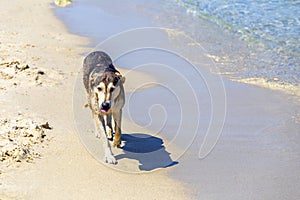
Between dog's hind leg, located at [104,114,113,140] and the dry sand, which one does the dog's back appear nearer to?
dog's hind leg, located at [104,114,113,140]

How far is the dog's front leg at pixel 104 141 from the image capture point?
6.42 m

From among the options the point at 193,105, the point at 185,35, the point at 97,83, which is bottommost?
the point at 185,35

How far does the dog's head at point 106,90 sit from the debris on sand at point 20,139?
916 mm

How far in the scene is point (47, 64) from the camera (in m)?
9.92

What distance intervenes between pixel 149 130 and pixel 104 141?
1.07m

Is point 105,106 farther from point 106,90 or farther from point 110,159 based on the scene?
point 110,159

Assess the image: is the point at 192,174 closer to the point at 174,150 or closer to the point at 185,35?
the point at 174,150

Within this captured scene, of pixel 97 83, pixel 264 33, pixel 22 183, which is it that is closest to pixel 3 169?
pixel 22 183

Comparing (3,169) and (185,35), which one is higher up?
(3,169)

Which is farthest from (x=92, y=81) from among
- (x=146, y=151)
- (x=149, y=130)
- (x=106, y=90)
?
(x=149, y=130)

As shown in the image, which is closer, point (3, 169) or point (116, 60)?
point (3, 169)

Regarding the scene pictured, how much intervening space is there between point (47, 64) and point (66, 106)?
2.17 m

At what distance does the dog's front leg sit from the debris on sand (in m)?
0.70

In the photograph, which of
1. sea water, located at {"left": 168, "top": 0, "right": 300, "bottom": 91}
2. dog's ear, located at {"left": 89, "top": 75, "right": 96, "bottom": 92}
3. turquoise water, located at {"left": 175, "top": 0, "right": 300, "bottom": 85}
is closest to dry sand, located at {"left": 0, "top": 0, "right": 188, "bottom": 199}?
dog's ear, located at {"left": 89, "top": 75, "right": 96, "bottom": 92}
